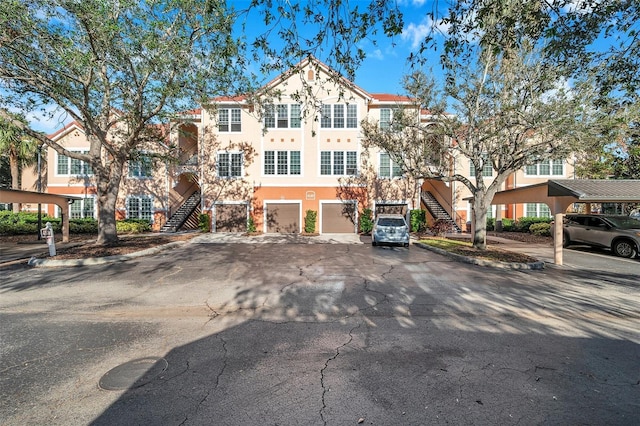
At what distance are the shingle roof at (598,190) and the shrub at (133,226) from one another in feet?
79.4

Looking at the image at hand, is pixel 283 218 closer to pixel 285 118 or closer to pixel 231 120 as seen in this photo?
pixel 285 118

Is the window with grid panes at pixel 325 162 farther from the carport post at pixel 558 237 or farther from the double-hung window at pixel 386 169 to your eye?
the carport post at pixel 558 237

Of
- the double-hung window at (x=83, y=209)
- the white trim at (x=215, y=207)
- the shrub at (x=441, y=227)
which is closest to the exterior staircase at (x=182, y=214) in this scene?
the white trim at (x=215, y=207)

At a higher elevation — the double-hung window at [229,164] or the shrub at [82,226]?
the double-hung window at [229,164]

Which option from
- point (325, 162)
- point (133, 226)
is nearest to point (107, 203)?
point (133, 226)

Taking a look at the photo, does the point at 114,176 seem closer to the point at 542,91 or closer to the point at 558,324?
the point at 558,324

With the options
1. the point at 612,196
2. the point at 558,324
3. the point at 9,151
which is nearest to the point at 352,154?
the point at 612,196

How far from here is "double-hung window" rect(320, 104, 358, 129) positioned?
22094 millimetres

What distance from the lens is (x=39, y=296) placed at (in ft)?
22.7

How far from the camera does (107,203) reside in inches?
551

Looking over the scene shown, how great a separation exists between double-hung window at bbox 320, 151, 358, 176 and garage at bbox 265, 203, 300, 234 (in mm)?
3599

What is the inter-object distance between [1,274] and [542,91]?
63.6ft

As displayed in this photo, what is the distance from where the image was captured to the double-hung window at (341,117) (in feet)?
72.5

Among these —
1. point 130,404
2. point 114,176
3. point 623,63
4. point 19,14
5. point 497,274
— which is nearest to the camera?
point 130,404
